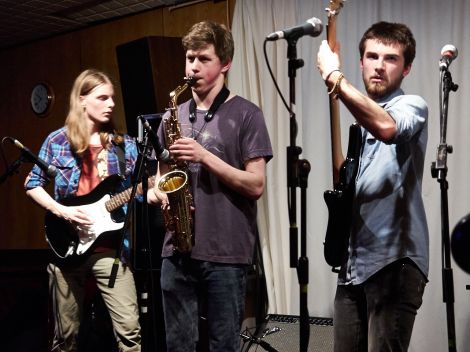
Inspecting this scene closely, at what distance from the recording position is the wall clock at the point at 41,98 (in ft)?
20.7

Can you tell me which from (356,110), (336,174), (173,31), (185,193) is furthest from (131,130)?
(356,110)

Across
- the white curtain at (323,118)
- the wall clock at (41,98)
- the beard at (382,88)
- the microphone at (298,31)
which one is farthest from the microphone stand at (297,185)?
the wall clock at (41,98)

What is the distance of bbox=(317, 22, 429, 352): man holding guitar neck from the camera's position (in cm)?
186

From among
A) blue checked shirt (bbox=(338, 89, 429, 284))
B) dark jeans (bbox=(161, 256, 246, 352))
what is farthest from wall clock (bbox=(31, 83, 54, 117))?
blue checked shirt (bbox=(338, 89, 429, 284))

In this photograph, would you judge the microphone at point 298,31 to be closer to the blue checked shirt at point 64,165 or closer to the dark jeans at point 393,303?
the dark jeans at point 393,303

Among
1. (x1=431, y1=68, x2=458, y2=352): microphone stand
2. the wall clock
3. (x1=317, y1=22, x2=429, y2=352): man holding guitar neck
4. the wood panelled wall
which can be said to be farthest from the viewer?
the wall clock

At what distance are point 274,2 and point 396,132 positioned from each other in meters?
3.00

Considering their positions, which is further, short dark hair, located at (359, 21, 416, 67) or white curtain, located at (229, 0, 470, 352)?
white curtain, located at (229, 0, 470, 352)

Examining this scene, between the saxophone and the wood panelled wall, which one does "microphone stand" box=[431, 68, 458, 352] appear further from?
the wood panelled wall

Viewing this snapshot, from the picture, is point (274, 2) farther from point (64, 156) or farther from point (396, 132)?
point (396, 132)

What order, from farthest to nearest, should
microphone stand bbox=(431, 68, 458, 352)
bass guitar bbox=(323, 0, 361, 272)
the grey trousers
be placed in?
the grey trousers < microphone stand bbox=(431, 68, 458, 352) < bass guitar bbox=(323, 0, 361, 272)

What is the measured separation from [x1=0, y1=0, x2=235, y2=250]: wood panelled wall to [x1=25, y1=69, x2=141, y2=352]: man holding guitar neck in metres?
2.13

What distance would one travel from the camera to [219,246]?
2240mm

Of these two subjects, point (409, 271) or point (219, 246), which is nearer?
point (409, 271)
